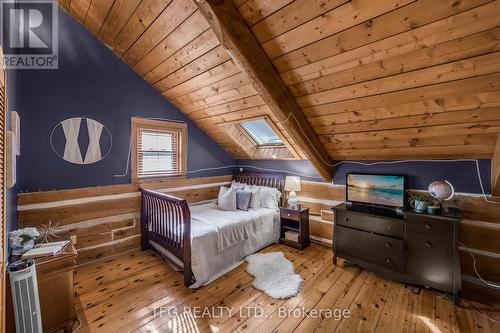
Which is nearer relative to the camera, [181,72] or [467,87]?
[467,87]

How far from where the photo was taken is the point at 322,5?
1681mm

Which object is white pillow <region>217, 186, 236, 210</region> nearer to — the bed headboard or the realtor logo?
the bed headboard

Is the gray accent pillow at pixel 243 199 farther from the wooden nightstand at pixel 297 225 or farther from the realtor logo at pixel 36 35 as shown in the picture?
the realtor logo at pixel 36 35

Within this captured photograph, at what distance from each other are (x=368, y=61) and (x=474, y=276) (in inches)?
101

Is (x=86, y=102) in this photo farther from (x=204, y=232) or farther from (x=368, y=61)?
(x=368, y=61)

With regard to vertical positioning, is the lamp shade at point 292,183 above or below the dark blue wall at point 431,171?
below

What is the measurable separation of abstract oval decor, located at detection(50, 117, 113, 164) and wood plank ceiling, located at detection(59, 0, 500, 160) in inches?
41.6

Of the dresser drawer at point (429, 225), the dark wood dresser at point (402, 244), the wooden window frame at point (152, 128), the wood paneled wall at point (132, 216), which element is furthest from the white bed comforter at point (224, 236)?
the dresser drawer at point (429, 225)

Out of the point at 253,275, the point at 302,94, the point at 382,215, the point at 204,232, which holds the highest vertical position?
the point at 302,94

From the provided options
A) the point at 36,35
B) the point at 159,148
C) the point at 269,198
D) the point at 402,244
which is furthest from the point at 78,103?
the point at 402,244

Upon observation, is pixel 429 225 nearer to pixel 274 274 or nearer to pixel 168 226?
pixel 274 274

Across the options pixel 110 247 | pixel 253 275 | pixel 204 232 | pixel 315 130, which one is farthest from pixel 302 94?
pixel 110 247

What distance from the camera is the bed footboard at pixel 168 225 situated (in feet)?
8.08

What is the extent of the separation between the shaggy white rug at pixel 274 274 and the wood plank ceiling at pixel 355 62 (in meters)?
1.71
